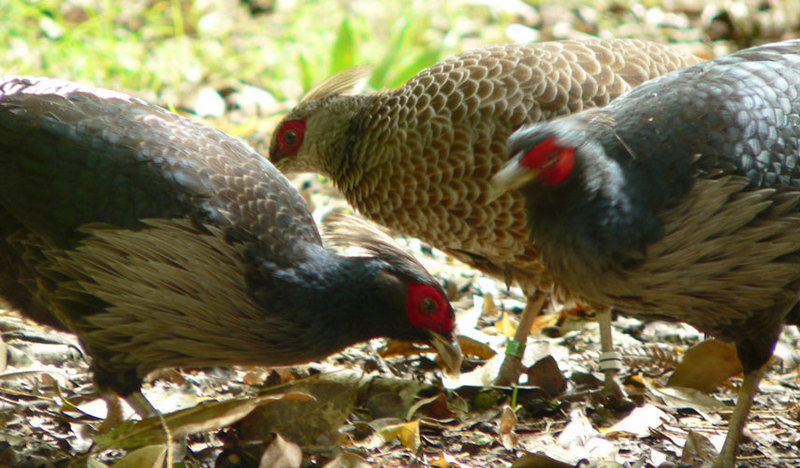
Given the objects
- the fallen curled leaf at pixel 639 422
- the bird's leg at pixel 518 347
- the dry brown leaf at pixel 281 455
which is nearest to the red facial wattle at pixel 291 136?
the bird's leg at pixel 518 347

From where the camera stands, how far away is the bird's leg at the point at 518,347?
3812 millimetres

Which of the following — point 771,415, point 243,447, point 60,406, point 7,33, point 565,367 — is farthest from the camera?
point 7,33

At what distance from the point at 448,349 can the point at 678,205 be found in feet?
3.06

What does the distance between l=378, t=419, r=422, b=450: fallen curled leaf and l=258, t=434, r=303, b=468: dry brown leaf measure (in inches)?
14.7

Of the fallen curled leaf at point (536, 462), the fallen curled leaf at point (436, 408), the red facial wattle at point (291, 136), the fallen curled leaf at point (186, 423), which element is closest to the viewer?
the fallen curled leaf at point (186, 423)

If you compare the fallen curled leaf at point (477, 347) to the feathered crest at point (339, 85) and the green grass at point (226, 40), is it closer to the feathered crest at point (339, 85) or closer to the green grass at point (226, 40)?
the feathered crest at point (339, 85)

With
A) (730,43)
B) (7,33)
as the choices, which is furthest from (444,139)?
(730,43)

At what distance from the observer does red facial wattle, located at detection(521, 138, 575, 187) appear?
2.90 metres

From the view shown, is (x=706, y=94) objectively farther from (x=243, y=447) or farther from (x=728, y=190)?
(x=243, y=447)

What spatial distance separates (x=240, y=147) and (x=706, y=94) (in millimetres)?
1641

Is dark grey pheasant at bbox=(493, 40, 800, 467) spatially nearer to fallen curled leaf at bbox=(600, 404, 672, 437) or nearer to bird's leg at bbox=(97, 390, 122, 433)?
fallen curled leaf at bbox=(600, 404, 672, 437)

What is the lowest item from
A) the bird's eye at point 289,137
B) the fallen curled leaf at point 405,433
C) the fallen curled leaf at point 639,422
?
the fallen curled leaf at point 639,422

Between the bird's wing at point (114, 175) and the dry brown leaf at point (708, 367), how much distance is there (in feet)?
5.27

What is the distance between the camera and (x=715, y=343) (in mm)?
3732
